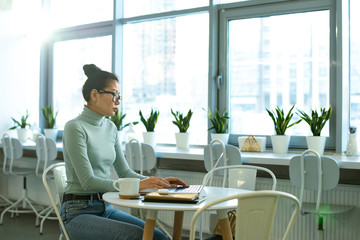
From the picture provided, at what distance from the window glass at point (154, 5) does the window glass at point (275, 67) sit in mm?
492

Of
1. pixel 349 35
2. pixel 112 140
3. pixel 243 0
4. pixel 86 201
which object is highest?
pixel 243 0

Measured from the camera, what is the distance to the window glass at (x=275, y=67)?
365cm

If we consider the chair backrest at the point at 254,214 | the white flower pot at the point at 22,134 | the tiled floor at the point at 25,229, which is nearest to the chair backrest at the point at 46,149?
the tiled floor at the point at 25,229

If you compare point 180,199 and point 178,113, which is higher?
point 178,113

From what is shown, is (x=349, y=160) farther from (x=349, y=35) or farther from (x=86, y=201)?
(x=86, y=201)

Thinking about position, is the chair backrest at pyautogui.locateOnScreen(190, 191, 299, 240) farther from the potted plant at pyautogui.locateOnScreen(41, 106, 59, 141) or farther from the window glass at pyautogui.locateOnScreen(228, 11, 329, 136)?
the potted plant at pyautogui.locateOnScreen(41, 106, 59, 141)

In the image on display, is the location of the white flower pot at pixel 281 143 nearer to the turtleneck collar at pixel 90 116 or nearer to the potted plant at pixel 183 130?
the potted plant at pixel 183 130

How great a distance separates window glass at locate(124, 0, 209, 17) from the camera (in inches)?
171

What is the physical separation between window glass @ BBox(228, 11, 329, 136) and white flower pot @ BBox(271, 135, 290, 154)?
0.91 ft

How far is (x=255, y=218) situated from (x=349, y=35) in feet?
8.40

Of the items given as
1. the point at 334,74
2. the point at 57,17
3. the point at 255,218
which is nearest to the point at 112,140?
the point at 255,218

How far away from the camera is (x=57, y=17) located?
547 centimetres

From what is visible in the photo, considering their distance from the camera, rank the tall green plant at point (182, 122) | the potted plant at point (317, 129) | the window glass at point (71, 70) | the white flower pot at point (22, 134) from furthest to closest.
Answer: the window glass at point (71, 70), the white flower pot at point (22, 134), the tall green plant at point (182, 122), the potted plant at point (317, 129)

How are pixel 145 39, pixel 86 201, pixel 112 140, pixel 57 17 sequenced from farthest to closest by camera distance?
pixel 57 17 < pixel 145 39 < pixel 112 140 < pixel 86 201
